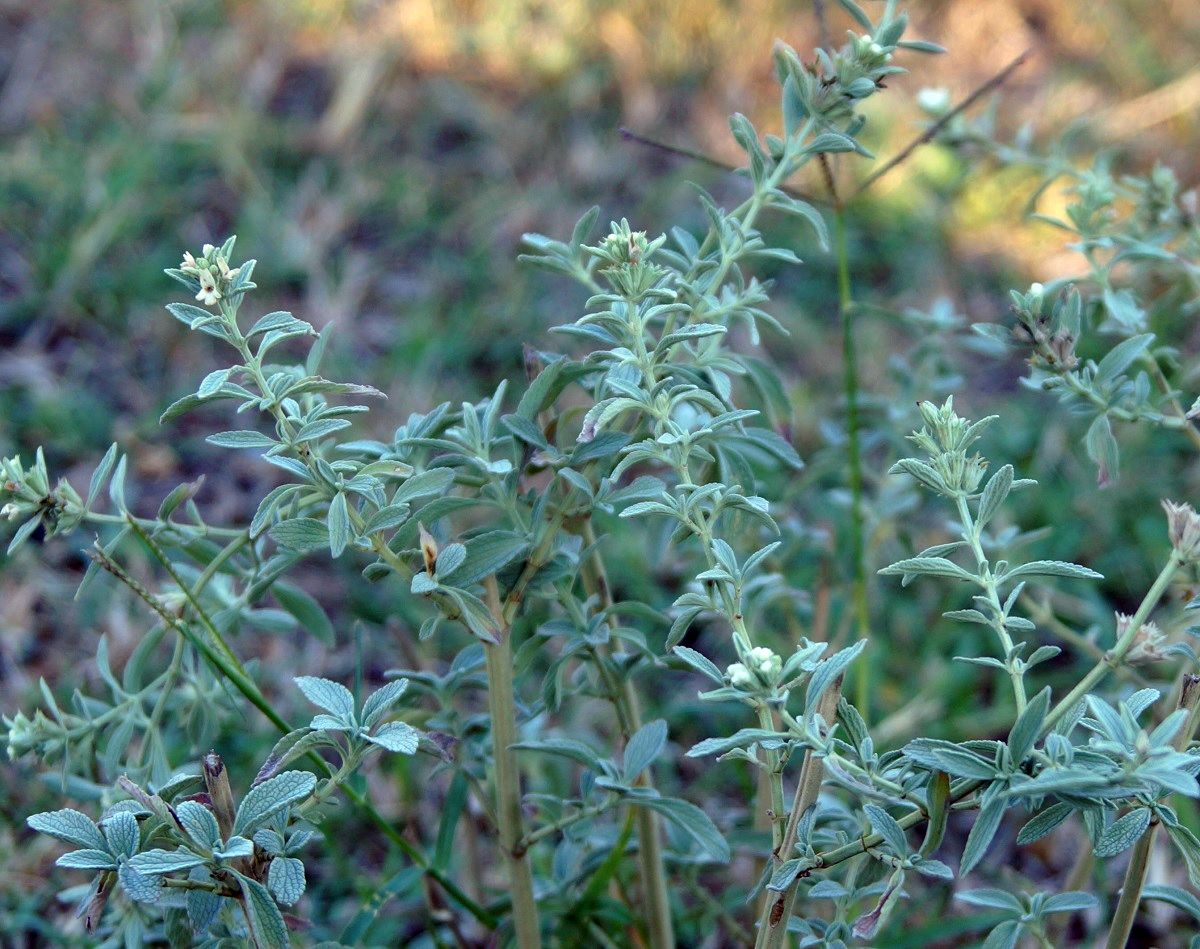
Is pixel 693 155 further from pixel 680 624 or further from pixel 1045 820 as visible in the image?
pixel 1045 820

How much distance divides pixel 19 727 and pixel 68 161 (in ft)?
7.85

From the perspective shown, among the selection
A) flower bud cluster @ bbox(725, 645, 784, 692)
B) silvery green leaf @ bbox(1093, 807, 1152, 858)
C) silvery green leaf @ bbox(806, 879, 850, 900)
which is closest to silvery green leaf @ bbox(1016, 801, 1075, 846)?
silvery green leaf @ bbox(1093, 807, 1152, 858)

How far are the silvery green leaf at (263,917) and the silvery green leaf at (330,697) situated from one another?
0.16 meters

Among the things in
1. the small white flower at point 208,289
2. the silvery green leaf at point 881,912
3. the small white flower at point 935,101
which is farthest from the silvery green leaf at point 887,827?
the small white flower at point 935,101

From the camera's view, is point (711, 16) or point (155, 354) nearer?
point (155, 354)

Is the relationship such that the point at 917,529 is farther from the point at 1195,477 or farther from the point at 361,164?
the point at 361,164

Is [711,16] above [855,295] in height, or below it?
above

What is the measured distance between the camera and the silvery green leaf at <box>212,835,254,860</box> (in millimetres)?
1000

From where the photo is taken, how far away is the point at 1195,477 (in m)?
2.54

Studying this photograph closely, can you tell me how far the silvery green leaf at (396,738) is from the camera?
1045mm

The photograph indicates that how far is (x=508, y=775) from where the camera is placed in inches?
50.0

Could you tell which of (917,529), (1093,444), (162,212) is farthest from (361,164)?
(1093,444)

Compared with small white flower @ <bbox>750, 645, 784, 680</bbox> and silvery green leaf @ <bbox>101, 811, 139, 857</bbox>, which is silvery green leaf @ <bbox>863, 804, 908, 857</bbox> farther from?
silvery green leaf @ <bbox>101, 811, 139, 857</bbox>

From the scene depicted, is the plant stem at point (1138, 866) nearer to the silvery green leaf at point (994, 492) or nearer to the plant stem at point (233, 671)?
the silvery green leaf at point (994, 492)
